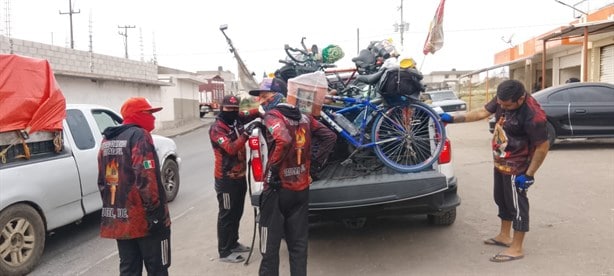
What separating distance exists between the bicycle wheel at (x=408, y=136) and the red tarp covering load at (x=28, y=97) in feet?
11.8

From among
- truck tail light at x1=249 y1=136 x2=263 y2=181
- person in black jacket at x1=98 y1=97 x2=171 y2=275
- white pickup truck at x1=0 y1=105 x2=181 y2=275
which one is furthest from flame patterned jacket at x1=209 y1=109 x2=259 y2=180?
white pickup truck at x1=0 y1=105 x2=181 y2=275

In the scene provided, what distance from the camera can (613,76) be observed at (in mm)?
17016

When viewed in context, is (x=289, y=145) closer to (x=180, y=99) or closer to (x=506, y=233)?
(x=506, y=233)

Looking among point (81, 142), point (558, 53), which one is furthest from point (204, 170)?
point (558, 53)

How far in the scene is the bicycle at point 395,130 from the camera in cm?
474

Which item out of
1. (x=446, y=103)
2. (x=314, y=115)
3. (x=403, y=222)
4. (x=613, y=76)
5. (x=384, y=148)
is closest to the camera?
(x=314, y=115)

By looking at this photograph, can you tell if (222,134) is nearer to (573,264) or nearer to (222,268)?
(222,268)

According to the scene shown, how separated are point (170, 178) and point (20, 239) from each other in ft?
10.7

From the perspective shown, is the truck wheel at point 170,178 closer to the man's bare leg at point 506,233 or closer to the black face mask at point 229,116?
the black face mask at point 229,116

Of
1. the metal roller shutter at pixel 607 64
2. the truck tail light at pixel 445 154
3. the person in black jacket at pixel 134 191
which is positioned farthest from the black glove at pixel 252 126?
the metal roller shutter at pixel 607 64

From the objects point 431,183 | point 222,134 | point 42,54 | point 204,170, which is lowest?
point 204,170

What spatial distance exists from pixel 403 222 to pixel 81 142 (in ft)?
13.3

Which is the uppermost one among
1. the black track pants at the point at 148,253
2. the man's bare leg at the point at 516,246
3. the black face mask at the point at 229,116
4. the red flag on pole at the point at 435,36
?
the red flag on pole at the point at 435,36

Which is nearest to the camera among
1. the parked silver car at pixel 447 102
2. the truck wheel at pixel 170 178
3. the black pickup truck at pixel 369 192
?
the black pickup truck at pixel 369 192
